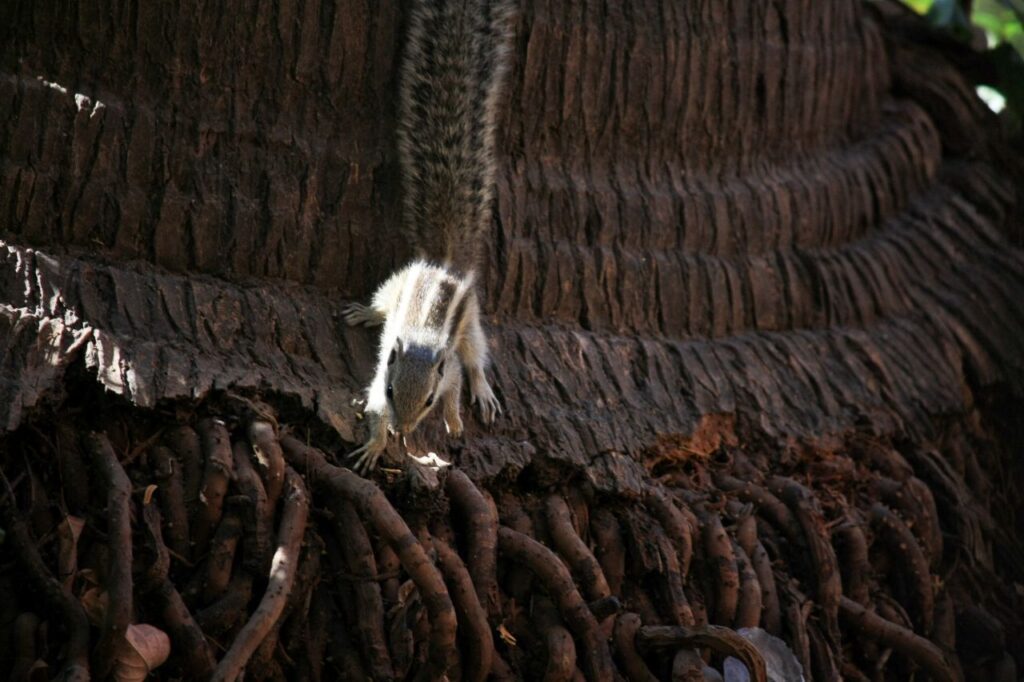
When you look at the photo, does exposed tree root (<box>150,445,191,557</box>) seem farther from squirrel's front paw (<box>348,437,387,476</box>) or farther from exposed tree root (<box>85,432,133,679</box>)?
squirrel's front paw (<box>348,437,387,476</box>)

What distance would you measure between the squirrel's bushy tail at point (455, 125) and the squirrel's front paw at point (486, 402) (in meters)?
0.40

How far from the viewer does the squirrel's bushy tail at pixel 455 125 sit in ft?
10.6

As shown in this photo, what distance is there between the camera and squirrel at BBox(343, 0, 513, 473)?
317 centimetres

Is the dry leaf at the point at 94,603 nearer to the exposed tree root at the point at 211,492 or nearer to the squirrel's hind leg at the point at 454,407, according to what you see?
the exposed tree root at the point at 211,492

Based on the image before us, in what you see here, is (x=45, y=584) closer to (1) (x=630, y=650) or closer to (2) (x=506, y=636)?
(2) (x=506, y=636)

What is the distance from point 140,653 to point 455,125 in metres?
1.68

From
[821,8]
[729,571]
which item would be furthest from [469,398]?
[821,8]

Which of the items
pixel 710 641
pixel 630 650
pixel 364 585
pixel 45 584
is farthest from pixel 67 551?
pixel 710 641

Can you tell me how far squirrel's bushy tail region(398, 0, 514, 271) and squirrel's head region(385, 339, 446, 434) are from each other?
0.85 feet

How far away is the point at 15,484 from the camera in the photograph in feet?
7.67

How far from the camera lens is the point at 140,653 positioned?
2221 millimetres

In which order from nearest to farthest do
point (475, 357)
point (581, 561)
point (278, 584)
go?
point (278, 584), point (581, 561), point (475, 357)

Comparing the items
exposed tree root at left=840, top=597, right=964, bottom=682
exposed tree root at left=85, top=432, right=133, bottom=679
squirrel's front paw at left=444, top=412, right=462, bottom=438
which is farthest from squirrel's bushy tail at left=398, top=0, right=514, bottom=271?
exposed tree root at left=840, top=597, right=964, bottom=682

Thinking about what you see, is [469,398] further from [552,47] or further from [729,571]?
[552,47]
